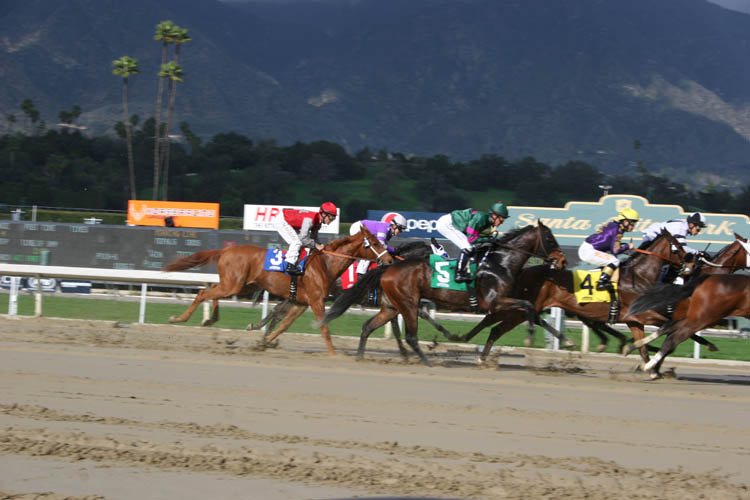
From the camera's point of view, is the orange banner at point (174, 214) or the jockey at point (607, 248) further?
the orange banner at point (174, 214)

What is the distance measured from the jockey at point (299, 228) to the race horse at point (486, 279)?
1.06 metres

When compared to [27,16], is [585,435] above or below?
below

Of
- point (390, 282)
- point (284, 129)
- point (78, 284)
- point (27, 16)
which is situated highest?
point (27, 16)

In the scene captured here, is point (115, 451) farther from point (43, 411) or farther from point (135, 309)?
point (135, 309)

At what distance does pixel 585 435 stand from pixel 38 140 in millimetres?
76478

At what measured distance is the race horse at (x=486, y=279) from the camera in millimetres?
8547

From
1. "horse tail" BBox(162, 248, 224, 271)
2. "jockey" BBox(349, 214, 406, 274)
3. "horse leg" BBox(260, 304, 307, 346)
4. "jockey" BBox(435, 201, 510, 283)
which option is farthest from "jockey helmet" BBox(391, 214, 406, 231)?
"horse tail" BBox(162, 248, 224, 271)

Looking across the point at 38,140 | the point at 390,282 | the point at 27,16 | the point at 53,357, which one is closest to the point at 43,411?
the point at 53,357

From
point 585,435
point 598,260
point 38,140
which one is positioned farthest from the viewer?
point 38,140

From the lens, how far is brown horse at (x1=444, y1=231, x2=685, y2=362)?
884 cm

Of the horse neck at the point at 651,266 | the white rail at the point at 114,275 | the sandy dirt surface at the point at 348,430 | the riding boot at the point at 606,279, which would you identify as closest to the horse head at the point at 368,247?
the sandy dirt surface at the point at 348,430

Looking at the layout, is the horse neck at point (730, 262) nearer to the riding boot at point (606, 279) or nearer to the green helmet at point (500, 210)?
the riding boot at point (606, 279)

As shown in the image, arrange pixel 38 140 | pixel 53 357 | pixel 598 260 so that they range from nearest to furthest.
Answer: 1. pixel 53 357
2. pixel 598 260
3. pixel 38 140

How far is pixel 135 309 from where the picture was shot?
1680 cm
